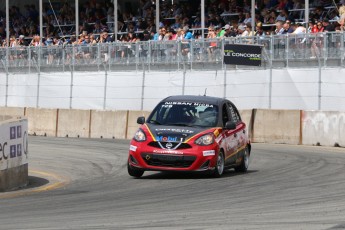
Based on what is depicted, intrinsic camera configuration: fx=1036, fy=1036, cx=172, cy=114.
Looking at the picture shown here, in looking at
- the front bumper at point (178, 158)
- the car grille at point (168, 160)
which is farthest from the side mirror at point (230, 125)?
the car grille at point (168, 160)

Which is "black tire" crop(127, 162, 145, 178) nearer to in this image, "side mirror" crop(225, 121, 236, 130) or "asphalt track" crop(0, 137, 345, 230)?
"asphalt track" crop(0, 137, 345, 230)

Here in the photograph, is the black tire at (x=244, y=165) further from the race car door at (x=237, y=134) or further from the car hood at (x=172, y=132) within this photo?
the car hood at (x=172, y=132)

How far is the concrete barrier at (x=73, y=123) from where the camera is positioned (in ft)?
108

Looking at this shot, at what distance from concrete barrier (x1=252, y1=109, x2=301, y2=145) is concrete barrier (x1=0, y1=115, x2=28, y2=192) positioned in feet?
41.9

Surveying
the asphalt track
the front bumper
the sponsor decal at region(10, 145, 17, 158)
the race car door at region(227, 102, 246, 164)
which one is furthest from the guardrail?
the sponsor decal at region(10, 145, 17, 158)

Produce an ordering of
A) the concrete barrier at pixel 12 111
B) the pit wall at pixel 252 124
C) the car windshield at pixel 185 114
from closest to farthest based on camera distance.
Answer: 1. the car windshield at pixel 185 114
2. the pit wall at pixel 252 124
3. the concrete barrier at pixel 12 111

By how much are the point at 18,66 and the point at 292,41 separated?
13.4 m

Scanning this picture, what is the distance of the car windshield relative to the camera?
1855cm

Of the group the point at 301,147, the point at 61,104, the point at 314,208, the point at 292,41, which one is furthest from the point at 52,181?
the point at 61,104

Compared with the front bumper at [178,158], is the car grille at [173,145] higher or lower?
higher

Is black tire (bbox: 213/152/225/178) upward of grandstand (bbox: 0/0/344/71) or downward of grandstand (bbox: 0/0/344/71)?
downward

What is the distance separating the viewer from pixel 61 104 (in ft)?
121

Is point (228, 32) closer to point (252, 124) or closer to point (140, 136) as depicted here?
point (252, 124)

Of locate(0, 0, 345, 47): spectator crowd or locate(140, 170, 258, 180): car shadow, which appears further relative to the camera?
locate(0, 0, 345, 47): spectator crowd
